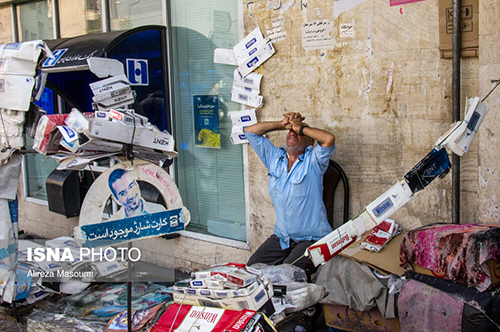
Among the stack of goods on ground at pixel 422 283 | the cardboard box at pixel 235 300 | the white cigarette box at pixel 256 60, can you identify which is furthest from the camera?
the white cigarette box at pixel 256 60

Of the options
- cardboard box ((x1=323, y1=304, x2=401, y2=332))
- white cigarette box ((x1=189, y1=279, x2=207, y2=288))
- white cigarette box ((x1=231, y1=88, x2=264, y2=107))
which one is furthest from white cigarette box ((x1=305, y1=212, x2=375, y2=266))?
white cigarette box ((x1=231, y1=88, x2=264, y2=107))

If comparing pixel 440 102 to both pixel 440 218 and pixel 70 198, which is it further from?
pixel 70 198

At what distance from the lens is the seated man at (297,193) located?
3.92 metres

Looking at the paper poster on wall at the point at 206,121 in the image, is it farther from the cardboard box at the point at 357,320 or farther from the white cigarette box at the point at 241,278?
the white cigarette box at the point at 241,278

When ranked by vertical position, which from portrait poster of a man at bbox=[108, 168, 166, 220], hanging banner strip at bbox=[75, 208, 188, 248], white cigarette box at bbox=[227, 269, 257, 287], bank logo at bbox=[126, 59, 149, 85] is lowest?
white cigarette box at bbox=[227, 269, 257, 287]

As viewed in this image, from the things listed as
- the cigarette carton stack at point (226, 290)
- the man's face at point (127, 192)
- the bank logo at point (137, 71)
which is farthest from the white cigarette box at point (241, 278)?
the bank logo at point (137, 71)

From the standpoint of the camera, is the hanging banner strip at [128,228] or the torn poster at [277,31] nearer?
the hanging banner strip at [128,228]

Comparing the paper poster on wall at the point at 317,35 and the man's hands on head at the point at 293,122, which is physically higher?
the paper poster on wall at the point at 317,35

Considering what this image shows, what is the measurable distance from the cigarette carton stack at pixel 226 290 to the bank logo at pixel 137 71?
3.21 metres

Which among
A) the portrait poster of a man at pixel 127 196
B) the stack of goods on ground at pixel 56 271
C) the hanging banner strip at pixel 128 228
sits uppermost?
the portrait poster of a man at pixel 127 196

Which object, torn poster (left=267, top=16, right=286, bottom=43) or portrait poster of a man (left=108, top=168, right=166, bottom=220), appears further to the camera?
torn poster (left=267, top=16, right=286, bottom=43)

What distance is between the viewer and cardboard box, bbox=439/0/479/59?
3436 mm

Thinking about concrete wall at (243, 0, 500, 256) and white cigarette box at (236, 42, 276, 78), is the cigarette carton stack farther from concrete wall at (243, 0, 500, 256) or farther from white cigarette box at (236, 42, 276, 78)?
white cigarette box at (236, 42, 276, 78)

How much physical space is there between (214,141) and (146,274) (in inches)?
68.6
